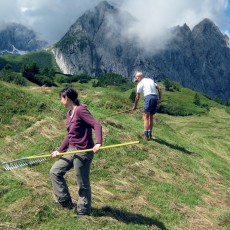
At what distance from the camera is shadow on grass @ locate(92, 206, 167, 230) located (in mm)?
10930

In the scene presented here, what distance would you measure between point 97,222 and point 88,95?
18.9 meters

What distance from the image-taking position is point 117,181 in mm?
14070

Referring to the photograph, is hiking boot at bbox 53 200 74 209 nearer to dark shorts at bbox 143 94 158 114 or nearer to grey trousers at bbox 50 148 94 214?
grey trousers at bbox 50 148 94 214

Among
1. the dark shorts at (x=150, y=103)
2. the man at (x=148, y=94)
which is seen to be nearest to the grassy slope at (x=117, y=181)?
the man at (x=148, y=94)

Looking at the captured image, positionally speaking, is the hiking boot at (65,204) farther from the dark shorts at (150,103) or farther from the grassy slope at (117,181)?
the dark shorts at (150,103)

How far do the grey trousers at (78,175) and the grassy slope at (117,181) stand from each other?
1.47ft

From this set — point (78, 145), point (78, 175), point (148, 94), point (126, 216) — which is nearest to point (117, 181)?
point (126, 216)

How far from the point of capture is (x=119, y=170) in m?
15.1

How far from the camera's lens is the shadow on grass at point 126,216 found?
10.9 meters

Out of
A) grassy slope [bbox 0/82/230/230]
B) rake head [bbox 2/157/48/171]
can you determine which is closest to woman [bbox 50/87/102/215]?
grassy slope [bbox 0/82/230/230]

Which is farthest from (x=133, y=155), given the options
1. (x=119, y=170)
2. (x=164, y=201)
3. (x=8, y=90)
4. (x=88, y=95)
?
(x=88, y=95)

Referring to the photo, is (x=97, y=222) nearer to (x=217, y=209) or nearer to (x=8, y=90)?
(x=217, y=209)

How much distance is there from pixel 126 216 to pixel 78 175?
99.4 inches

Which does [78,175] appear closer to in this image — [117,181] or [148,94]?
[117,181]
